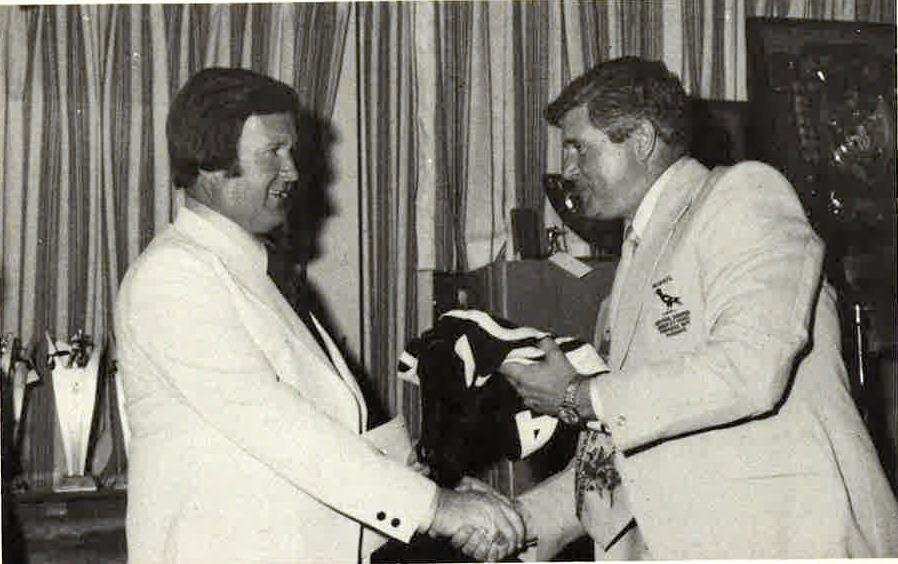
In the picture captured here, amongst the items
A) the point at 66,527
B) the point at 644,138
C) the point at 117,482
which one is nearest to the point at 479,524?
the point at 644,138

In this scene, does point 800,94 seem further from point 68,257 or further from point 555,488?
point 68,257

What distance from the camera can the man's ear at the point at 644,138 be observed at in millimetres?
2025

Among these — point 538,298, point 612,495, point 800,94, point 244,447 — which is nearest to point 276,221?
point 244,447

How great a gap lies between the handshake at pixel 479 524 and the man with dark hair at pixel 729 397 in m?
0.19

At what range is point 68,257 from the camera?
344cm

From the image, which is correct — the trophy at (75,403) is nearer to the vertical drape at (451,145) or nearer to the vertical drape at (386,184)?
the vertical drape at (386,184)

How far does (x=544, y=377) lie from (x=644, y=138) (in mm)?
561

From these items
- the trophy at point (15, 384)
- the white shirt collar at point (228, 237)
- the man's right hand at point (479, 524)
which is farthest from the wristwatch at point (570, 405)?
the trophy at point (15, 384)

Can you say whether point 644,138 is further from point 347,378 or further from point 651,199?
point 347,378

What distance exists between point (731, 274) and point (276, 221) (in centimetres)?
92

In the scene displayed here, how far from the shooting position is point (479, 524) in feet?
6.22

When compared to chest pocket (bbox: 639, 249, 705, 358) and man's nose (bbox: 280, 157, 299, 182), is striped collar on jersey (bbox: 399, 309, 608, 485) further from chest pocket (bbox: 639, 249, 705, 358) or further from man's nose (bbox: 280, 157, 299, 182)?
man's nose (bbox: 280, 157, 299, 182)

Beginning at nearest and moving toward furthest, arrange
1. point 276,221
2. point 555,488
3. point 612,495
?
1. point 612,495
2. point 276,221
3. point 555,488

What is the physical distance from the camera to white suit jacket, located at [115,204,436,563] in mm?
1677
